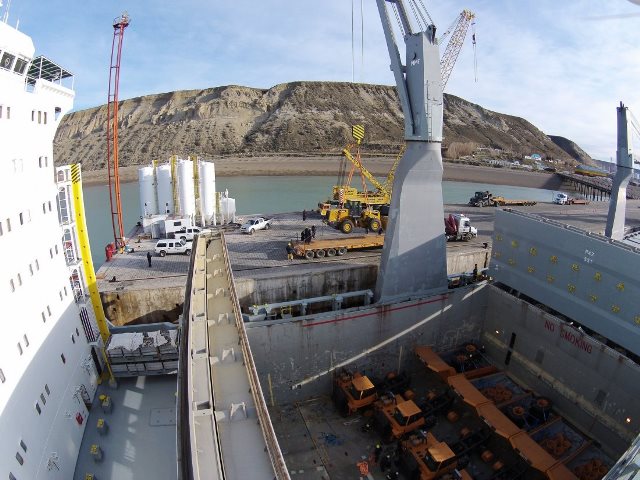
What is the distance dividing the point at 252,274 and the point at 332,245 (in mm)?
5164

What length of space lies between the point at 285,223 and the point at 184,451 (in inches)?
941

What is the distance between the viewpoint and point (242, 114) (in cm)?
10800

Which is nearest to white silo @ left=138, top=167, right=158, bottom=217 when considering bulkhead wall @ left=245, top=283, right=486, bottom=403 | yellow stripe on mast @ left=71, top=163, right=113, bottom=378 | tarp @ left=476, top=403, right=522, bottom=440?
yellow stripe on mast @ left=71, top=163, right=113, bottom=378

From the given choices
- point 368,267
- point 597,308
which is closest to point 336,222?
point 368,267

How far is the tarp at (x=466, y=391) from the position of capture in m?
14.1

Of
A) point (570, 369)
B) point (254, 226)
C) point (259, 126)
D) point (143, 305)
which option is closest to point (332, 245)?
point (254, 226)

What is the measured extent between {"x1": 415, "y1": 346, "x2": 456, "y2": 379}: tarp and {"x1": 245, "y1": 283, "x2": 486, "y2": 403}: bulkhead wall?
34.8 inches

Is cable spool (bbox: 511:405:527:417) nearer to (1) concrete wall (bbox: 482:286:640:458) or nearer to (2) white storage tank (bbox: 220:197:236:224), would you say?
(1) concrete wall (bbox: 482:286:640:458)

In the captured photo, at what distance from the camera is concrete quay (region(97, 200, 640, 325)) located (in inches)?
691

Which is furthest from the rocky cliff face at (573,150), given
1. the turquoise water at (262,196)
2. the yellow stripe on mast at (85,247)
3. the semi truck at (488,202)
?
the yellow stripe on mast at (85,247)

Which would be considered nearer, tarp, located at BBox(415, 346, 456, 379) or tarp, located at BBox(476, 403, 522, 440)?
tarp, located at BBox(476, 403, 522, 440)

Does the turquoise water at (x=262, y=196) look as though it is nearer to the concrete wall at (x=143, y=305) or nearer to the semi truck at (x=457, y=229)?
the concrete wall at (x=143, y=305)

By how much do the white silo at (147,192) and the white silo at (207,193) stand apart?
3380mm

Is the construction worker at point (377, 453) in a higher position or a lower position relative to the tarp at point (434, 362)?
lower
